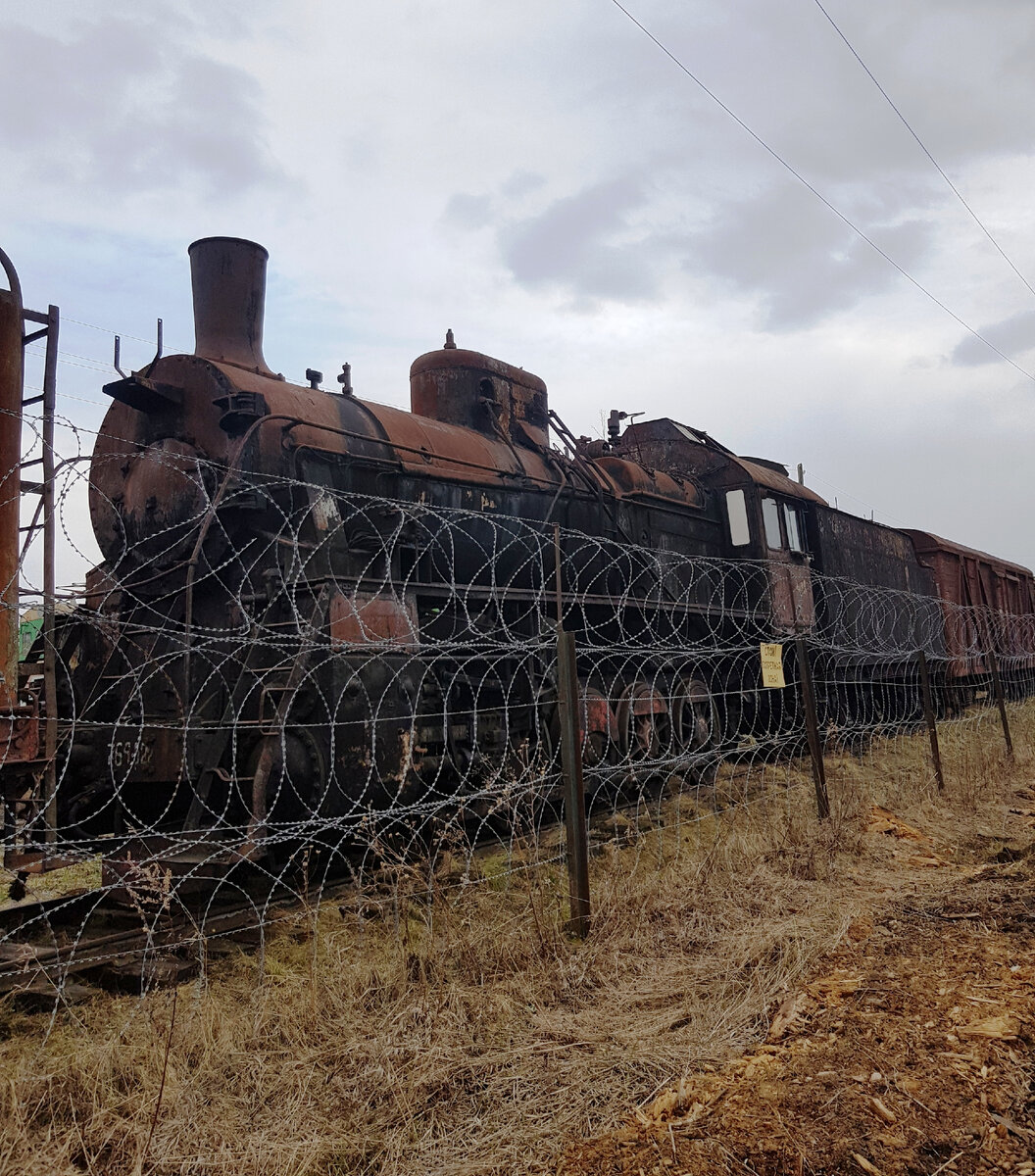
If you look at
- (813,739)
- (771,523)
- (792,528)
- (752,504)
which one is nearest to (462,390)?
(752,504)

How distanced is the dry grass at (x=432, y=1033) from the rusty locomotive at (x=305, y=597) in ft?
2.99

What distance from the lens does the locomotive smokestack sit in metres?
7.88

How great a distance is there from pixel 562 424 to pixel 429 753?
14.3 ft

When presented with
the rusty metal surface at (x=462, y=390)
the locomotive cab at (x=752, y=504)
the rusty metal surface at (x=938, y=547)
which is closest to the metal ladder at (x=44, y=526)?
the rusty metal surface at (x=462, y=390)

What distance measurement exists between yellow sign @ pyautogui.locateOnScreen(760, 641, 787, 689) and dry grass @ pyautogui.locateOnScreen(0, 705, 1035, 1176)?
1873 millimetres

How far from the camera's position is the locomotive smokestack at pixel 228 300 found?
788 cm

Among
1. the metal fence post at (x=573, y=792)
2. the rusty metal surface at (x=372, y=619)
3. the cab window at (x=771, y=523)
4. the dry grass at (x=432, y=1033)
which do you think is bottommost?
the dry grass at (x=432, y=1033)

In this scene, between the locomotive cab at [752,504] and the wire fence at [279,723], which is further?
the locomotive cab at [752,504]

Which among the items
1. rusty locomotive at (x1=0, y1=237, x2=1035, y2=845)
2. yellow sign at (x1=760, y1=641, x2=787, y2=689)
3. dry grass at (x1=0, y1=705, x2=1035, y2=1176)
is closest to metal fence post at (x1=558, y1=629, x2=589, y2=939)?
dry grass at (x1=0, y1=705, x2=1035, y2=1176)

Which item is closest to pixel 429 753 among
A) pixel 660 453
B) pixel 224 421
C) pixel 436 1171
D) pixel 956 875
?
pixel 224 421

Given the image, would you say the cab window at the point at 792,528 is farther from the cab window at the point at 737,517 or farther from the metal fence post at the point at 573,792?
the metal fence post at the point at 573,792

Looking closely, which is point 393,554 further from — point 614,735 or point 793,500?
point 793,500

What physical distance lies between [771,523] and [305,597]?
7.70m

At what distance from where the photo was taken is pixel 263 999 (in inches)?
158
